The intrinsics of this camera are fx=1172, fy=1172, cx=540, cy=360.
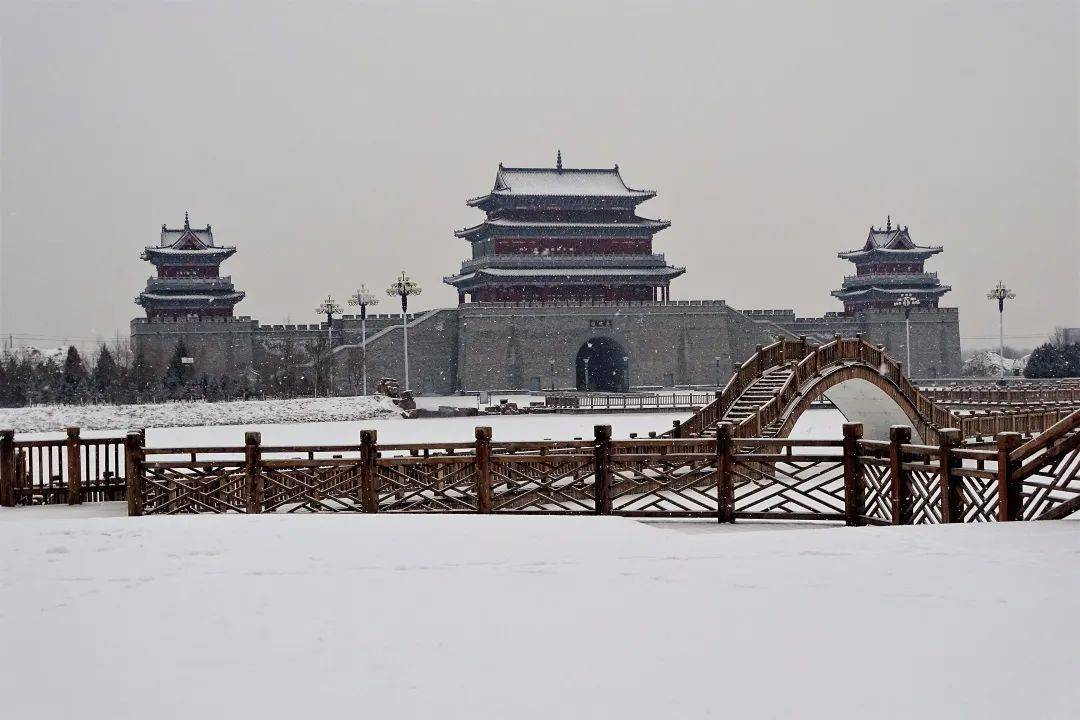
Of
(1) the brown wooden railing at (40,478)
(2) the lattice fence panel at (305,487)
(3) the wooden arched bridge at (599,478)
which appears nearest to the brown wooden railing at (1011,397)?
(3) the wooden arched bridge at (599,478)

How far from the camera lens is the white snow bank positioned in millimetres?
33469

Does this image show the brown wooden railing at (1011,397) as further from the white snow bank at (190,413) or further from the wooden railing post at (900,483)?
the wooden railing post at (900,483)

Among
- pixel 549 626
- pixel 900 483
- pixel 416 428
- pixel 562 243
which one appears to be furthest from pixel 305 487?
pixel 562 243

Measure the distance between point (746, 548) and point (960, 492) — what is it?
332cm

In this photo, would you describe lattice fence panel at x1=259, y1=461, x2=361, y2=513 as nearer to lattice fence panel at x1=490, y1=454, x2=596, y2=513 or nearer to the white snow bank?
lattice fence panel at x1=490, y1=454, x2=596, y2=513

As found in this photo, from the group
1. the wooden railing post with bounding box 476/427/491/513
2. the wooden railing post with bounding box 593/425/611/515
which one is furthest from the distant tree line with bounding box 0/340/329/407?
the wooden railing post with bounding box 593/425/611/515

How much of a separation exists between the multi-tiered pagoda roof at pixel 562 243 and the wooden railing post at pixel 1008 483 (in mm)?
48769

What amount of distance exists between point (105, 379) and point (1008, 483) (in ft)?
129

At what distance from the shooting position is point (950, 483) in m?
10.3

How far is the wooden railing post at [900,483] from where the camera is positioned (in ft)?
36.1

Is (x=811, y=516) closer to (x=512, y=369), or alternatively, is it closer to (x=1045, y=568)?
(x=1045, y=568)

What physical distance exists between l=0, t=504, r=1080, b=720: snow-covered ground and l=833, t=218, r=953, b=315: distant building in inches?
2357

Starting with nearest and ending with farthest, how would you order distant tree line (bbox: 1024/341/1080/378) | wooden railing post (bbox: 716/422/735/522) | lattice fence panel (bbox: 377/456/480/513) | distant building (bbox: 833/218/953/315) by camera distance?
wooden railing post (bbox: 716/422/735/522) → lattice fence panel (bbox: 377/456/480/513) → distant tree line (bbox: 1024/341/1080/378) → distant building (bbox: 833/218/953/315)

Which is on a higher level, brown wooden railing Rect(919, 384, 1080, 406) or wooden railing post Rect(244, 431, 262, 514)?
brown wooden railing Rect(919, 384, 1080, 406)
